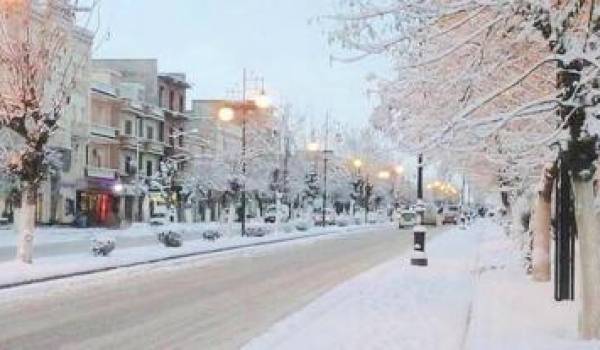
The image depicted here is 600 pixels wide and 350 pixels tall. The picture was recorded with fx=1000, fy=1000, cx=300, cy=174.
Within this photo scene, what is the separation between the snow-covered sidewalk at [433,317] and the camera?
12.3 m

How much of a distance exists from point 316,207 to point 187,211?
2281 centimetres

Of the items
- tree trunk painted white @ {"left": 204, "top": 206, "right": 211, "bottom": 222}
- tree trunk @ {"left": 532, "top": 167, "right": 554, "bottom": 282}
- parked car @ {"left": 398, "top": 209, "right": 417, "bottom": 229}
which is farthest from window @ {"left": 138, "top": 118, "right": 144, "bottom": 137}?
tree trunk @ {"left": 532, "top": 167, "right": 554, "bottom": 282}

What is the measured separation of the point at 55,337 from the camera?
1364 cm

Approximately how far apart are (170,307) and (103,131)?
196 feet

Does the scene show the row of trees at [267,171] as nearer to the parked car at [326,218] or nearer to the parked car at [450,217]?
the parked car at [326,218]

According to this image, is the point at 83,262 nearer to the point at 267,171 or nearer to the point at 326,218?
the point at 267,171

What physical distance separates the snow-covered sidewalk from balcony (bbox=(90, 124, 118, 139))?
53946mm

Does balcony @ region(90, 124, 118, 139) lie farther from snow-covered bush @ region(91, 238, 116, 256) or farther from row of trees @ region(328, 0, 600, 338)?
row of trees @ region(328, 0, 600, 338)

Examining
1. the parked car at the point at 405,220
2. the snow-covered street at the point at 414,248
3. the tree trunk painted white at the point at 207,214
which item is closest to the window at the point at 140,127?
the tree trunk painted white at the point at 207,214

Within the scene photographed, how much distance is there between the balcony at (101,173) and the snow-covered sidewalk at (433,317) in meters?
52.7

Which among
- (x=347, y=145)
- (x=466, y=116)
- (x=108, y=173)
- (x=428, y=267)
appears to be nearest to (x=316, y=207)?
(x=347, y=145)

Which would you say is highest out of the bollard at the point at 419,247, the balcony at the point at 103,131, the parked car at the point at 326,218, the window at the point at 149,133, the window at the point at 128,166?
the window at the point at 149,133

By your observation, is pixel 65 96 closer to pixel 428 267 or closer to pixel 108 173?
pixel 428 267

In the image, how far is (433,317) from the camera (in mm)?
15117
